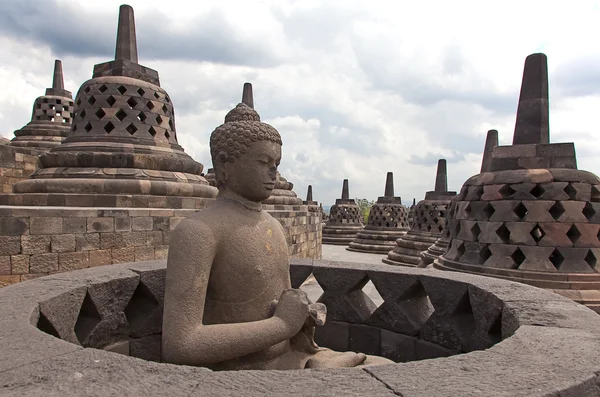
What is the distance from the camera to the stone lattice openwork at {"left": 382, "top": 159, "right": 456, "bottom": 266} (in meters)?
12.7

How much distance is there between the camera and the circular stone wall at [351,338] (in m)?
1.25

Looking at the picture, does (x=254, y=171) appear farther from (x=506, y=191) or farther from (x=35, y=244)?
(x=506, y=191)

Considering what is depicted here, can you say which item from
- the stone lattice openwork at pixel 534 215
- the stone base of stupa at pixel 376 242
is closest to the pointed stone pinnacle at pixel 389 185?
the stone base of stupa at pixel 376 242

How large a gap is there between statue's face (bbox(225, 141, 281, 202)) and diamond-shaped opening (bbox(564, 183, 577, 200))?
4.41 meters

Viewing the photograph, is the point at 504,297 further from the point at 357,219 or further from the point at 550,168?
the point at 357,219

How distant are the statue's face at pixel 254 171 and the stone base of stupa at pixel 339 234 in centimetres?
1750

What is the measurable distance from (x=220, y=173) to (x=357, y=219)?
18862 mm

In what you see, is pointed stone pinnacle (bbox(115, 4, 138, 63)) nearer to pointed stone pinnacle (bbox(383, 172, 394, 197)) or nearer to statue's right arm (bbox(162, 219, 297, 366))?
→ statue's right arm (bbox(162, 219, 297, 366))

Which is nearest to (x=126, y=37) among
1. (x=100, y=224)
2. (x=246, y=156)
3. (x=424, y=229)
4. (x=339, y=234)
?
(x=100, y=224)

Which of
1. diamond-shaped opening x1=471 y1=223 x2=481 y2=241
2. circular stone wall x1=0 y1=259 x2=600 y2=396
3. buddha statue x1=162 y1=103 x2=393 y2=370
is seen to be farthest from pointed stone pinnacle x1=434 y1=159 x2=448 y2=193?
buddha statue x1=162 y1=103 x2=393 y2=370

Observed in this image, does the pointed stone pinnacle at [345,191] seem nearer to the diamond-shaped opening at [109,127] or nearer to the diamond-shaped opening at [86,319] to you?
the diamond-shaped opening at [109,127]

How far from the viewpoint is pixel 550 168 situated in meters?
5.16

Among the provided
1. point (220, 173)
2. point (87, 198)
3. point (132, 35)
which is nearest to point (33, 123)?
point (132, 35)

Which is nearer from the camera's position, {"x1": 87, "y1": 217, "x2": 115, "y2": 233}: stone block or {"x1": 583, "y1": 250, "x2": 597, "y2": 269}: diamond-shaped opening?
{"x1": 583, "y1": 250, "x2": 597, "y2": 269}: diamond-shaped opening
